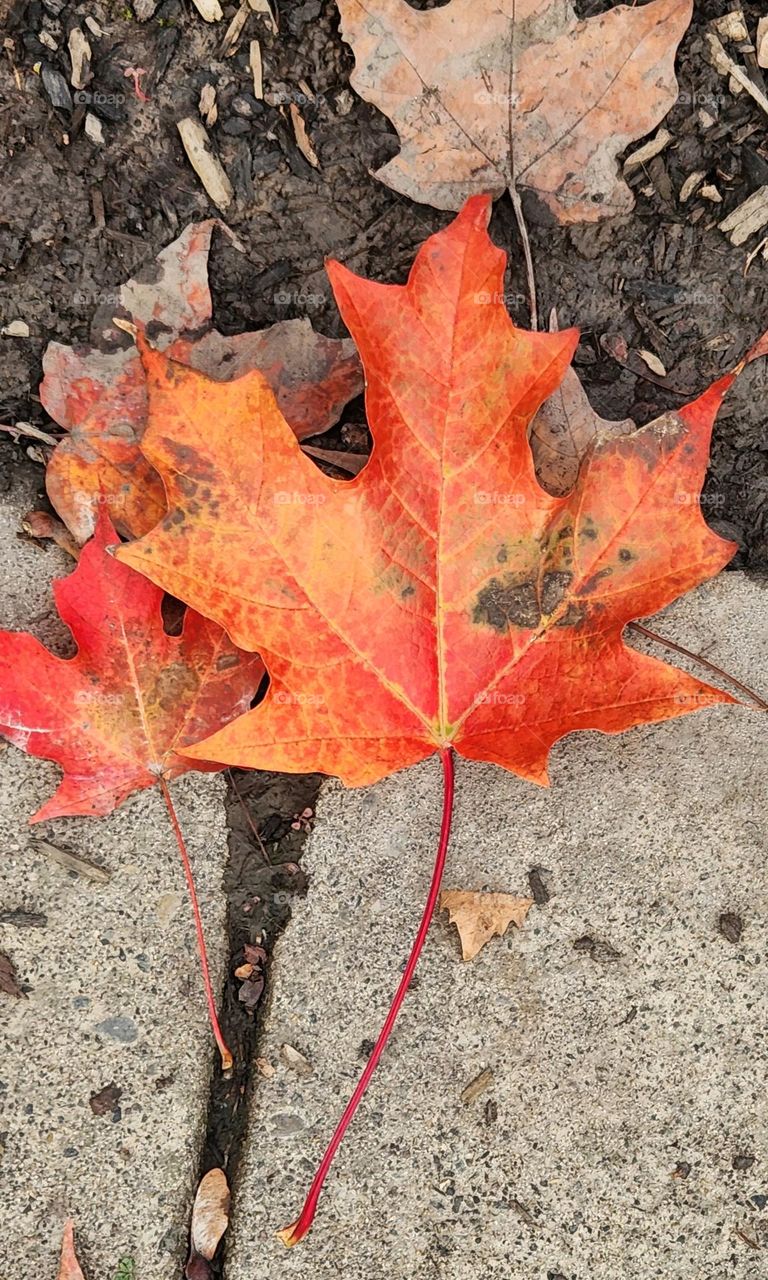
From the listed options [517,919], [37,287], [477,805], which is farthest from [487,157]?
[517,919]

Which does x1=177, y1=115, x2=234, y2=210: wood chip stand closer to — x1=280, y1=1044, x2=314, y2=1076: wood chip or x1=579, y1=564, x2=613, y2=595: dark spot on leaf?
x1=579, y1=564, x2=613, y2=595: dark spot on leaf

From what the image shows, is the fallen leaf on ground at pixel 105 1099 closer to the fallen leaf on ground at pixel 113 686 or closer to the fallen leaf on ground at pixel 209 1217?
the fallen leaf on ground at pixel 209 1217

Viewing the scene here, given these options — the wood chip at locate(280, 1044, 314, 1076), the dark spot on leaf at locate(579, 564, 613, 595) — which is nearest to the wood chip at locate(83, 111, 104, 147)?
the dark spot on leaf at locate(579, 564, 613, 595)

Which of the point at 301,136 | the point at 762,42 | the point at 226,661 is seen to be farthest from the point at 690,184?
the point at 226,661

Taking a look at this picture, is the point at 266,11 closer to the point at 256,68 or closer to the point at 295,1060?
the point at 256,68

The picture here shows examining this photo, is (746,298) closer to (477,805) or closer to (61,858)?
A: (477,805)

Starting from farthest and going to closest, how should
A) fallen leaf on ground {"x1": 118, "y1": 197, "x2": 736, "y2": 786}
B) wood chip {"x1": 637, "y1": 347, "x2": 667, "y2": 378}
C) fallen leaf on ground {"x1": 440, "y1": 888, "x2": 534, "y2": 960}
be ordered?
wood chip {"x1": 637, "y1": 347, "x2": 667, "y2": 378}
fallen leaf on ground {"x1": 440, "y1": 888, "x2": 534, "y2": 960}
fallen leaf on ground {"x1": 118, "y1": 197, "x2": 736, "y2": 786}

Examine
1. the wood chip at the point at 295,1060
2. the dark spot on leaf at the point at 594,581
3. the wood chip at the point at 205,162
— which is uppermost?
the wood chip at the point at 205,162

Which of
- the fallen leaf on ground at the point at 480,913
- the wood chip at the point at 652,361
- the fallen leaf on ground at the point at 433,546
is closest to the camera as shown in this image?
the fallen leaf on ground at the point at 433,546

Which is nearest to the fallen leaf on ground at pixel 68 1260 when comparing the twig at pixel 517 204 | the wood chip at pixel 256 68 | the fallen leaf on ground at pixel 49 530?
the fallen leaf on ground at pixel 49 530
